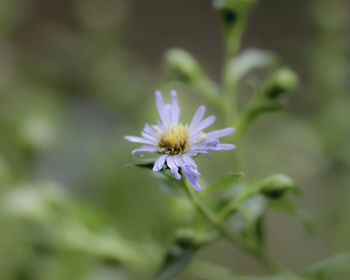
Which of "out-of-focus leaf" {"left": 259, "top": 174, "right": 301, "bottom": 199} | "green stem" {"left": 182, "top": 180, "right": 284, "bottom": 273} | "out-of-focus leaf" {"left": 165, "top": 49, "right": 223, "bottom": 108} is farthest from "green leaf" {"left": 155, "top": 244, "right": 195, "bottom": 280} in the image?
"out-of-focus leaf" {"left": 165, "top": 49, "right": 223, "bottom": 108}

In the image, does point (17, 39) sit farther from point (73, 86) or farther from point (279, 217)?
point (279, 217)

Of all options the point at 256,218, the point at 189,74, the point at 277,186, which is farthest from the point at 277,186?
the point at 189,74

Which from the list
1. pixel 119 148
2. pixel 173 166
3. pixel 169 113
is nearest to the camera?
pixel 173 166

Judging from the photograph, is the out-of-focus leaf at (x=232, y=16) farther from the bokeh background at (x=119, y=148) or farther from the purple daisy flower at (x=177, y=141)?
the purple daisy flower at (x=177, y=141)

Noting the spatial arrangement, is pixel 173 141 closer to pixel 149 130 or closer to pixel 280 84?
pixel 149 130

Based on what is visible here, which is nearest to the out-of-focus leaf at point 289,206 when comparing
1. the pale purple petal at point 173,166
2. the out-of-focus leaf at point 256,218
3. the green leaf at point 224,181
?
the out-of-focus leaf at point 256,218

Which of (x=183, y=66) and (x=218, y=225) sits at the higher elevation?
(x=183, y=66)
